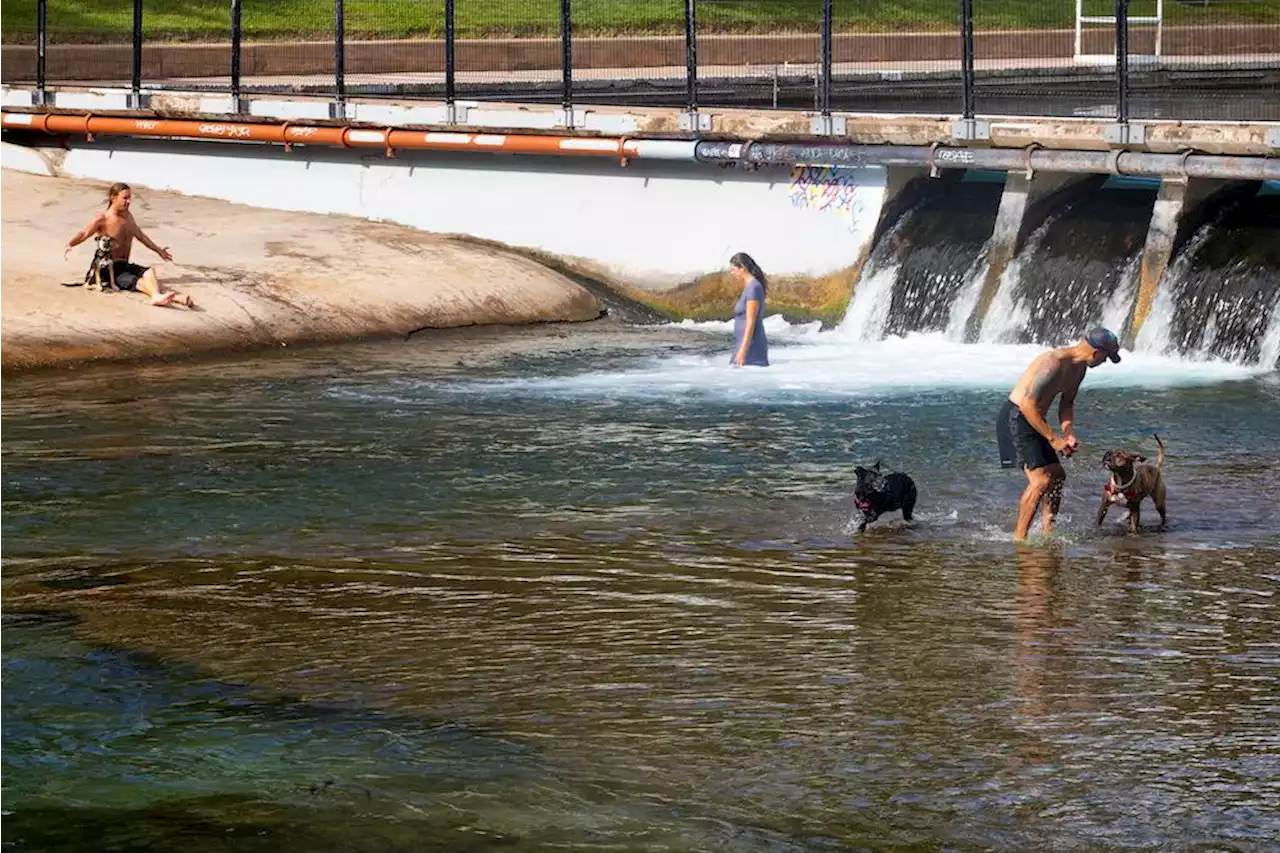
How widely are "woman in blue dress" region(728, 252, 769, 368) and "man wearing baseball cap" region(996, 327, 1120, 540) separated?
22.5ft

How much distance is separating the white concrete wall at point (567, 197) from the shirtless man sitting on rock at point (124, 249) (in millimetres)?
4002

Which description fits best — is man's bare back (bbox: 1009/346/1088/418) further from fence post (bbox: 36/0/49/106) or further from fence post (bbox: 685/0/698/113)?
fence post (bbox: 36/0/49/106)

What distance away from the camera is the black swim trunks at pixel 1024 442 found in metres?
14.7

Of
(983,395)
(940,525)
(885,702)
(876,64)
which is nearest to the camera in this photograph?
(885,702)

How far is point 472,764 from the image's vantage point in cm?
1040

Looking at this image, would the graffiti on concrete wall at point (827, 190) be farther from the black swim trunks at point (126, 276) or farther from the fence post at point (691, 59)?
the black swim trunks at point (126, 276)

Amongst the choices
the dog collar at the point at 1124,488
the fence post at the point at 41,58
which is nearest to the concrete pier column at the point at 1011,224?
the dog collar at the point at 1124,488

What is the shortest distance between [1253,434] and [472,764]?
11.4 metres

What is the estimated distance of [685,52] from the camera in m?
40.1

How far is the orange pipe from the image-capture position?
95.6ft

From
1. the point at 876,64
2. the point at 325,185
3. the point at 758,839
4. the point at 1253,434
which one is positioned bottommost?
the point at 758,839

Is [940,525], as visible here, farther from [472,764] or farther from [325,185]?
[325,185]

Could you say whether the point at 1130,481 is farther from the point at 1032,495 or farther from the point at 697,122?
the point at 697,122

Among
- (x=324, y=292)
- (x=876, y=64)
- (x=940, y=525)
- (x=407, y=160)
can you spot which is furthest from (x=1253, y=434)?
(x=876, y=64)
